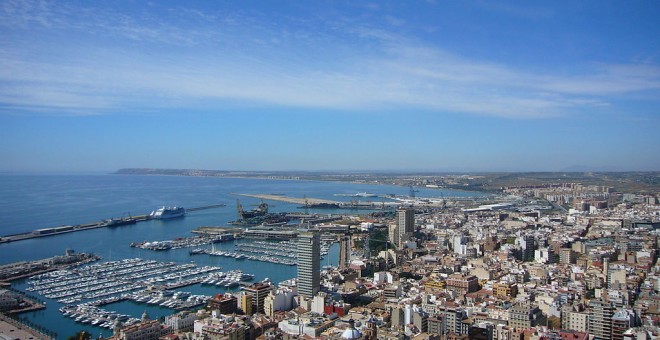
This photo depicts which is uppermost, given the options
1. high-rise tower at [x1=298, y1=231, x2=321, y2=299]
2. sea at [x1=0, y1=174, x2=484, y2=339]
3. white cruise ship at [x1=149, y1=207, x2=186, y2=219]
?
high-rise tower at [x1=298, y1=231, x2=321, y2=299]

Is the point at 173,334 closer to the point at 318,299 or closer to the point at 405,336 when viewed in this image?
the point at 318,299

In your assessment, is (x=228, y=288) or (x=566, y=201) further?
(x=566, y=201)

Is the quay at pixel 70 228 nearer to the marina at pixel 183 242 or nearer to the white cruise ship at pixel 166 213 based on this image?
the white cruise ship at pixel 166 213

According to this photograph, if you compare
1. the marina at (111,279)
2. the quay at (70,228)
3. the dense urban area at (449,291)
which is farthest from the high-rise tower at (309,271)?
the quay at (70,228)

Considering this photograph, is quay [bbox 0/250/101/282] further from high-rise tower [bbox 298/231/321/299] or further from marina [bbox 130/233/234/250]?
high-rise tower [bbox 298/231/321/299]

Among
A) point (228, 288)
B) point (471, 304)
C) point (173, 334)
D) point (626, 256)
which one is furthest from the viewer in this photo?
point (626, 256)

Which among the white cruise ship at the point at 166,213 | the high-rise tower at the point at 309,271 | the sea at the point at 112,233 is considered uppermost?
the high-rise tower at the point at 309,271

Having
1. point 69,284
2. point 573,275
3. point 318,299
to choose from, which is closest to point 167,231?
point 69,284

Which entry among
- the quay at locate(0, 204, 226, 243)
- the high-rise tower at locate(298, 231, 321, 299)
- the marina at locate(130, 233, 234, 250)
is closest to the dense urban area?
the high-rise tower at locate(298, 231, 321, 299)
